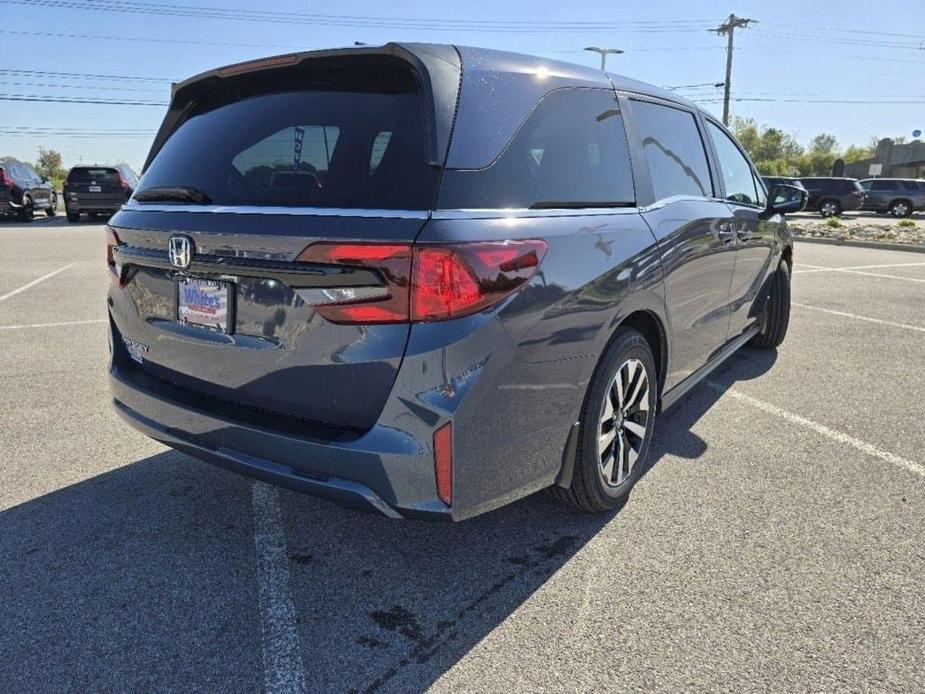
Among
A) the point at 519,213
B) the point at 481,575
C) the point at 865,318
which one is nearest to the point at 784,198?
the point at 865,318

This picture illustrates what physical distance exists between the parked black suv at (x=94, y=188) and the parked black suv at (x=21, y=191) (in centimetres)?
134

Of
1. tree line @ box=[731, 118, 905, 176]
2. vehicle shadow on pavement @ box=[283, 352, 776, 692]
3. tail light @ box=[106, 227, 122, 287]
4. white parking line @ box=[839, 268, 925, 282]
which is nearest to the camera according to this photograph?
vehicle shadow on pavement @ box=[283, 352, 776, 692]

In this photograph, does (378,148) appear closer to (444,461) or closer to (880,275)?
(444,461)

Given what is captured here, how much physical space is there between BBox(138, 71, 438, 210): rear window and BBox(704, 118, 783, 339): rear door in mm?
2580

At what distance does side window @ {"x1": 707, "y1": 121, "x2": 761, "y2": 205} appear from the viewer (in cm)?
A: 434

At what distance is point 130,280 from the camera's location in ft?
8.91

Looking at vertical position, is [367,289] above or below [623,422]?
above

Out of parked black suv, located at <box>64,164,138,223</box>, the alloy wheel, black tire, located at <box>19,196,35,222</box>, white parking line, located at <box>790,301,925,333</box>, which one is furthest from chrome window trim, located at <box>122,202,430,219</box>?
black tire, located at <box>19,196,35,222</box>

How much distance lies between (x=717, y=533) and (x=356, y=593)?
1.47m

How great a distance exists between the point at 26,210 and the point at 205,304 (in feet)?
74.9

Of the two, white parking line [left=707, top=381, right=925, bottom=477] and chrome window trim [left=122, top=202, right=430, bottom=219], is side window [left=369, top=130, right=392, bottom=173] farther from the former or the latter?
white parking line [left=707, top=381, right=925, bottom=477]

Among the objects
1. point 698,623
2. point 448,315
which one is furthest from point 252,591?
point 698,623

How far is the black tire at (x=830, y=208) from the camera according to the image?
93.1 ft

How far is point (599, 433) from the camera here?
2.72 metres
